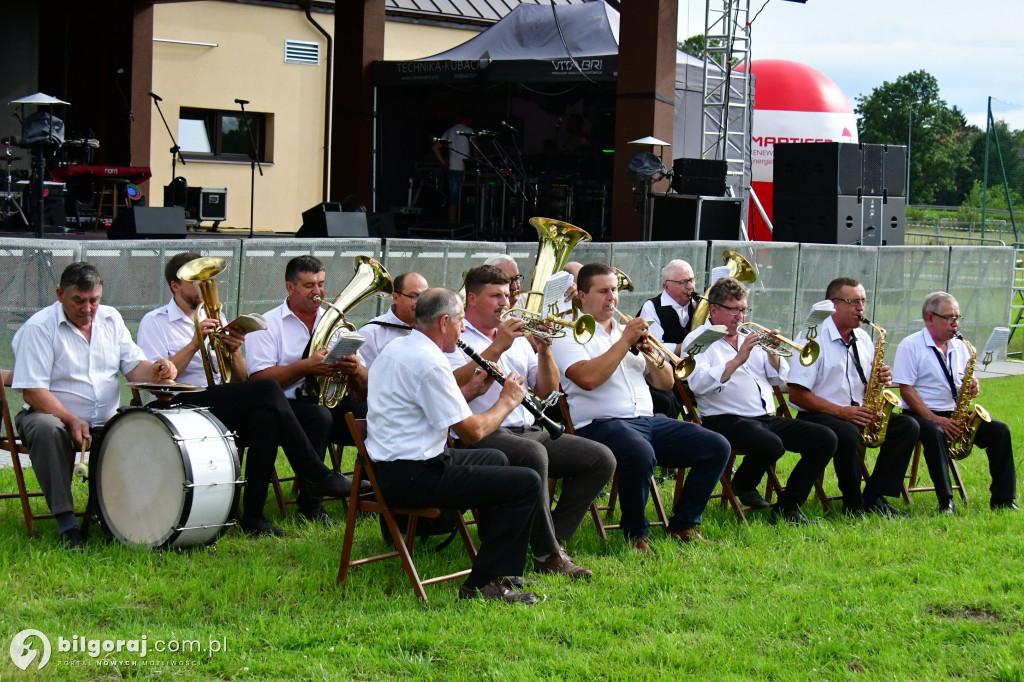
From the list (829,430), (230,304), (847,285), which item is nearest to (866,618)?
(829,430)

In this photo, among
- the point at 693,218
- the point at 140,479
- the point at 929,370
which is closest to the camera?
the point at 140,479

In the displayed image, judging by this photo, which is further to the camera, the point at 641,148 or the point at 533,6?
the point at 533,6

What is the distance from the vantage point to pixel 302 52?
2259 cm

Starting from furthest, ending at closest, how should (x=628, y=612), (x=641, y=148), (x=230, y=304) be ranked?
(x=641, y=148) < (x=230, y=304) < (x=628, y=612)

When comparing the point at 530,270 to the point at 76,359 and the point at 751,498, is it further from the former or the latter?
the point at 76,359

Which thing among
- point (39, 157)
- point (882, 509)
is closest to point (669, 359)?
point (882, 509)

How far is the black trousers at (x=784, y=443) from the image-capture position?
6418mm

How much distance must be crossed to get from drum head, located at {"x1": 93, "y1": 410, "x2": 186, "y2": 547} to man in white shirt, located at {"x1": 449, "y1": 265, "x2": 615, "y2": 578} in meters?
1.36

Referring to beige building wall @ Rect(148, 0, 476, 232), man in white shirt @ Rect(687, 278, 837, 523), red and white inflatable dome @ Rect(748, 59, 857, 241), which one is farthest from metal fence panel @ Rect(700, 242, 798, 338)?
beige building wall @ Rect(148, 0, 476, 232)

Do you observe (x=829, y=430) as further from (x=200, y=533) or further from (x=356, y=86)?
(x=356, y=86)

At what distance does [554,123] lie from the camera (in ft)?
58.8

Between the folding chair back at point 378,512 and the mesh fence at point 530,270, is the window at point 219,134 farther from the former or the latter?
the folding chair back at point 378,512

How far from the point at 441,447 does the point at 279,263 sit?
376 cm

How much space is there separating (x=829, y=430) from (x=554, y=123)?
1205cm
